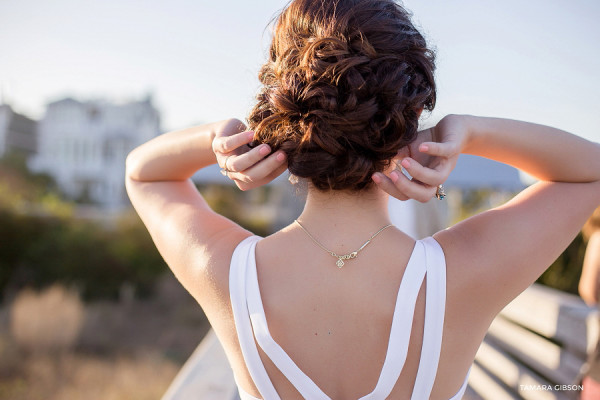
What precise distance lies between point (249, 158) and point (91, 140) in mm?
38671

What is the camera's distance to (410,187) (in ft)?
3.82

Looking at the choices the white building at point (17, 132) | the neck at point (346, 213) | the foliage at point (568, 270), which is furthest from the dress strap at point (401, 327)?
the white building at point (17, 132)

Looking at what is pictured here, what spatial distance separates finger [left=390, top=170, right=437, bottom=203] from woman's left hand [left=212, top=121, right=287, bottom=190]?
312mm

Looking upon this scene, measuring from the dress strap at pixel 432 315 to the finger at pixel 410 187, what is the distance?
160mm

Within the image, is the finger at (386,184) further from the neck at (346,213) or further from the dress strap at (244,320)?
the dress strap at (244,320)

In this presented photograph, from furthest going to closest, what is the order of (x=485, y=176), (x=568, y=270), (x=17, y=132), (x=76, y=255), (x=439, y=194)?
(x=17, y=132) < (x=76, y=255) < (x=485, y=176) < (x=568, y=270) < (x=439, y=194)

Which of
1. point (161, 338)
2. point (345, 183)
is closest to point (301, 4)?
point (345, 183)

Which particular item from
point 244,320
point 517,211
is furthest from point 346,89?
point 244,320

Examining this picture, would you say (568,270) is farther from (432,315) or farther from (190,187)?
(190,187)

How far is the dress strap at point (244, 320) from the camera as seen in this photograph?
1281 millimetres

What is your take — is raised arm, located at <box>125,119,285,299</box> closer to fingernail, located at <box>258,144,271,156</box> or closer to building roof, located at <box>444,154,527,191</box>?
fingernail, located at <box>258,144,271,156</box>

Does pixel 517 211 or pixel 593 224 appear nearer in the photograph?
pixel 517 211

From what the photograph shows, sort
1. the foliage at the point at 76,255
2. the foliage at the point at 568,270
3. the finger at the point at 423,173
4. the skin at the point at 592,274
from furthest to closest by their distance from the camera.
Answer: the foliage at the point at 76,255 < the foliage at the point at 568,270 < the skin at the point at 592,274 < the finger at the point at 423,173

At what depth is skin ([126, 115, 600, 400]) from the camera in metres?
1.23
